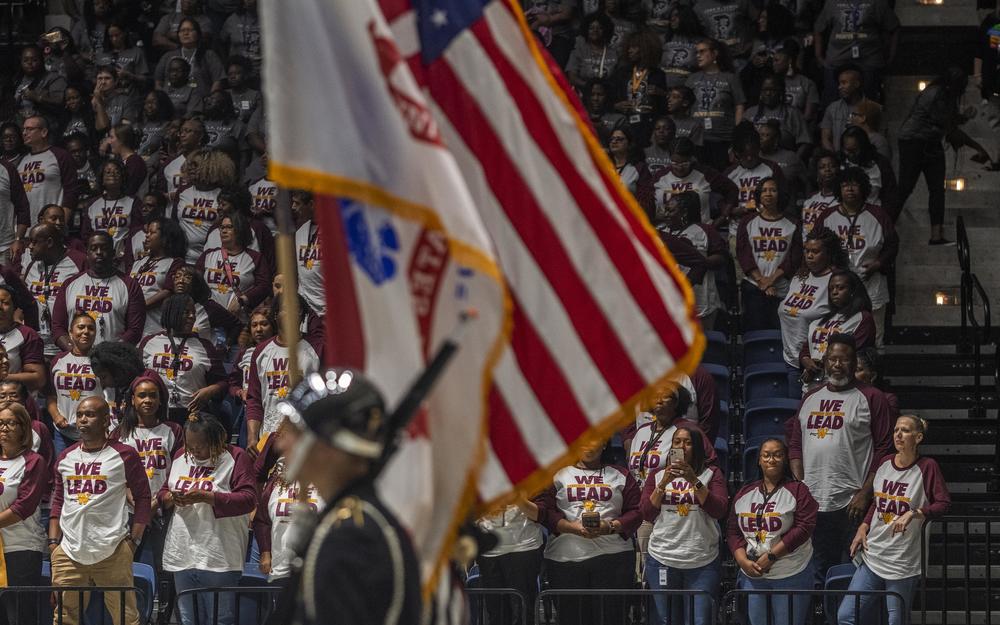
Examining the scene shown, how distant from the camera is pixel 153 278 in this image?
579 inches

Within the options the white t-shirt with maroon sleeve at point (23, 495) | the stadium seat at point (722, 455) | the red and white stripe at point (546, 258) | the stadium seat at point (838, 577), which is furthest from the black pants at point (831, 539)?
the red and white stripe at point (546, 258)

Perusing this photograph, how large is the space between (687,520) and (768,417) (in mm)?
2292

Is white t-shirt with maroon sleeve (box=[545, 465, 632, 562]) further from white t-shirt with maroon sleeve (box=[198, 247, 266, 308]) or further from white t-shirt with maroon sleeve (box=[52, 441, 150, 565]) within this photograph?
white t-shirt with maroon sleeve (box=[198, 247, 266, 308])

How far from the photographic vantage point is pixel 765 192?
1442cm

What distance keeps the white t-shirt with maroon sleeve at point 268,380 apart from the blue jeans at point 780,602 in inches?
145

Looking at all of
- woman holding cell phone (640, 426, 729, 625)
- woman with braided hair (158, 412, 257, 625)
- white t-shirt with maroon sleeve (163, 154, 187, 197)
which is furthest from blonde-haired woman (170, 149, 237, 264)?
woman holding cell phone (640, 426, 729, 625)

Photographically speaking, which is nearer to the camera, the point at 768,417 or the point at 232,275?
the point at 768,417

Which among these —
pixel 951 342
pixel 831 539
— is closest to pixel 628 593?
pixel 831 539

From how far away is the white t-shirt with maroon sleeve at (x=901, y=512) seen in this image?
36.5 ft

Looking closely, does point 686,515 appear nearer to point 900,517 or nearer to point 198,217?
point 900,517

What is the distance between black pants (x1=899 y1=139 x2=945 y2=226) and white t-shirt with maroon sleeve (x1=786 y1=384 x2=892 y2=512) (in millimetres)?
4318

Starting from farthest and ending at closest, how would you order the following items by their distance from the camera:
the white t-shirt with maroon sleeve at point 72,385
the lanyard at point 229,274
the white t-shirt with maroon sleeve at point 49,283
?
the white t-shirt with maroon sleeve at point 49,283
the lanyard at point 229,274
the white t-shirt with maroon sleeve at point 72,385

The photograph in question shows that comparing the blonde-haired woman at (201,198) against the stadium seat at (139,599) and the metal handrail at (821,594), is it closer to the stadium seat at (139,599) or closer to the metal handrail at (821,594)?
the stadium seat at (139,599)

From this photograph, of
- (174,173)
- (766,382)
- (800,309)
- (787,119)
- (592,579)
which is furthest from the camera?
(174,173)
